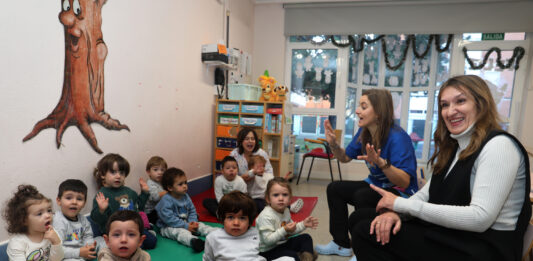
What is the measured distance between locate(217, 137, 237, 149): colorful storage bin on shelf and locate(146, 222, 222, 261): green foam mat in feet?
5.60

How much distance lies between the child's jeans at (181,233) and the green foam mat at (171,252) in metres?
0.03

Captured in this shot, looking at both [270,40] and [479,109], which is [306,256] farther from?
[270,40]

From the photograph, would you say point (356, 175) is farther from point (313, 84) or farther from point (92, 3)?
point (92, 3)

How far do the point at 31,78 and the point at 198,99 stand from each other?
75.1 inches

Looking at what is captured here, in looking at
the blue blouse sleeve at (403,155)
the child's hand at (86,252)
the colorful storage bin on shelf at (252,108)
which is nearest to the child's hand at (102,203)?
the child's hand at (86,252)

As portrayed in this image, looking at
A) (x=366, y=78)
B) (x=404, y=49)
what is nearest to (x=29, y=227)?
(x=366, y=78)

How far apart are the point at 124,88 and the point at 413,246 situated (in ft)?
7.62

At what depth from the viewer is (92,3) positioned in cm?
216

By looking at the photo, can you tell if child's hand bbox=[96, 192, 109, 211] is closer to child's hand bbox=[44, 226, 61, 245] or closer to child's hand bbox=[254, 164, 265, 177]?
child's hand bbox=[44, 226, 61, 245]

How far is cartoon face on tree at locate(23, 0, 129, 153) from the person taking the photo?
6.55ft

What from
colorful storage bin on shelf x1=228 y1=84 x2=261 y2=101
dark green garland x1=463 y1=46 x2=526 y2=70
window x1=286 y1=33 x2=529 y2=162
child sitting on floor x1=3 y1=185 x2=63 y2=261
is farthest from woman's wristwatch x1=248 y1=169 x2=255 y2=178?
dark green garland x1=463 y1=46 x2=526 y2=70

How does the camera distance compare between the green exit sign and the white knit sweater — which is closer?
the white knit sweater

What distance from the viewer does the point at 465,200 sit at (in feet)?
3.80

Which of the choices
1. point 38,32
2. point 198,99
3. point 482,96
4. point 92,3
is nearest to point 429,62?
point 198,99
